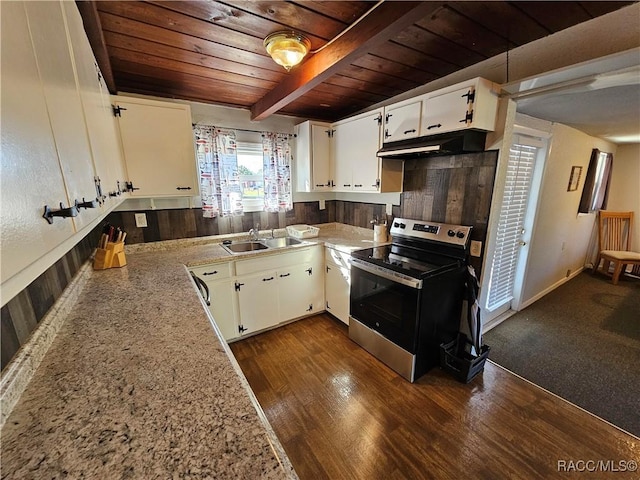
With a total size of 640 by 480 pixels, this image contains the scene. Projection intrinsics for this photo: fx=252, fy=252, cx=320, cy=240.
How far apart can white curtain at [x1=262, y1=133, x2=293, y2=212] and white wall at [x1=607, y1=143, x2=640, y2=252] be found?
535 cm

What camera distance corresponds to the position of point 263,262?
2455 millimetres

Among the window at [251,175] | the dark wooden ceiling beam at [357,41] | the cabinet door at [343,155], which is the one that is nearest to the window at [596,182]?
the cabinet door at [343,155]

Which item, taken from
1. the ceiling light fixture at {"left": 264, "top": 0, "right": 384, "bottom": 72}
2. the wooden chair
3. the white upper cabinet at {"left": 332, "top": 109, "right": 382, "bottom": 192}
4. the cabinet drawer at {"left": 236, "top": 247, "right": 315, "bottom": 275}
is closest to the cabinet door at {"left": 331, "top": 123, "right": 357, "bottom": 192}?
the white upper cabinet at {"left": 332, "top": 109, "right": 382, "bottom": 192}

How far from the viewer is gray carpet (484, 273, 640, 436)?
72.4 inches

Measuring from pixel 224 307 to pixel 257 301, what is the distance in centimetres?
32

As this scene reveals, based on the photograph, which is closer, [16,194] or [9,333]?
[16,194]

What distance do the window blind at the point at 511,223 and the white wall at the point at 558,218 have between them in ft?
0.71

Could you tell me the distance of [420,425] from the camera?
164cm

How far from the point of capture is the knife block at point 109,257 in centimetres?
181

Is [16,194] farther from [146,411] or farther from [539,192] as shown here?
[539,192]

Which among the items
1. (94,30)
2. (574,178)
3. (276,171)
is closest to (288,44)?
(94,30)

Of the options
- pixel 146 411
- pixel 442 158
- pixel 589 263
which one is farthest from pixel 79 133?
pixel 589 263

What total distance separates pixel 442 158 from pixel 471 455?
212 cm

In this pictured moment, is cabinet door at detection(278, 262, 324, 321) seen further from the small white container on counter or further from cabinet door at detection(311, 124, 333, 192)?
cabinet door at detection(311, 124, 333, 192)
